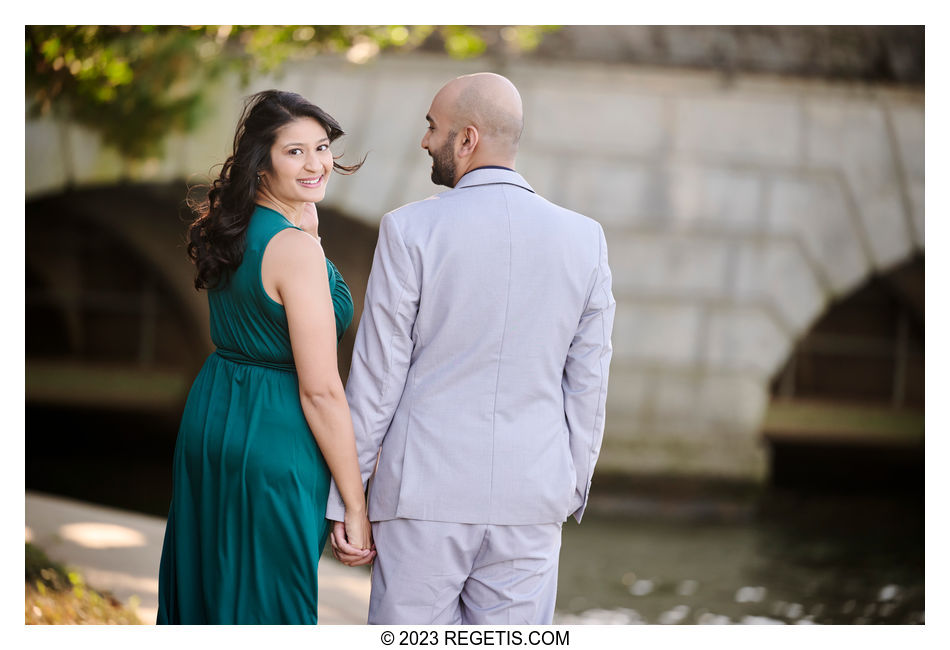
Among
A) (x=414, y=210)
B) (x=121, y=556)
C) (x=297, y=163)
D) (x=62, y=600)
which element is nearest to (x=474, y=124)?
Answer: (x=414, y=210)

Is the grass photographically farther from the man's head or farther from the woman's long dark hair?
the man's head

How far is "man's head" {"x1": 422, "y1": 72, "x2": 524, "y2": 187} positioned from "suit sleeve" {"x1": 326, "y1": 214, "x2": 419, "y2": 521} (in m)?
0.24

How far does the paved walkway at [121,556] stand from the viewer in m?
3.72

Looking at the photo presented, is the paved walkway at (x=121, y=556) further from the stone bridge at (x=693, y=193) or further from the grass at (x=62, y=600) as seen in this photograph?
the stone bridge at (x=693, y=193)

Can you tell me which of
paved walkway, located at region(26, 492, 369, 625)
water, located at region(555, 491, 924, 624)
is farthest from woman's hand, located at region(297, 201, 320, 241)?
water, located at region(555, 491, 924, 624)

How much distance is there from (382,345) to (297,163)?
543 mm

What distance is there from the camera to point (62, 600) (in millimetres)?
3406

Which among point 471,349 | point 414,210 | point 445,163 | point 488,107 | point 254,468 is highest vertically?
point 488,107

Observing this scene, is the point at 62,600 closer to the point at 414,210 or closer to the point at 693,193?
the point at 414,210

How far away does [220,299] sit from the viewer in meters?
2.40

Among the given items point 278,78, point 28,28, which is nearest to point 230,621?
point 28,28

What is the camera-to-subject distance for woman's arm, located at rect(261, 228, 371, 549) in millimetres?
2279

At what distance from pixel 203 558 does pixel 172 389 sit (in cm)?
650

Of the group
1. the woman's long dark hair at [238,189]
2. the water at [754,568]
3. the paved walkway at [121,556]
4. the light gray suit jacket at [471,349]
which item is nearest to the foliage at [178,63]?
the paved walkway at [121,556]
